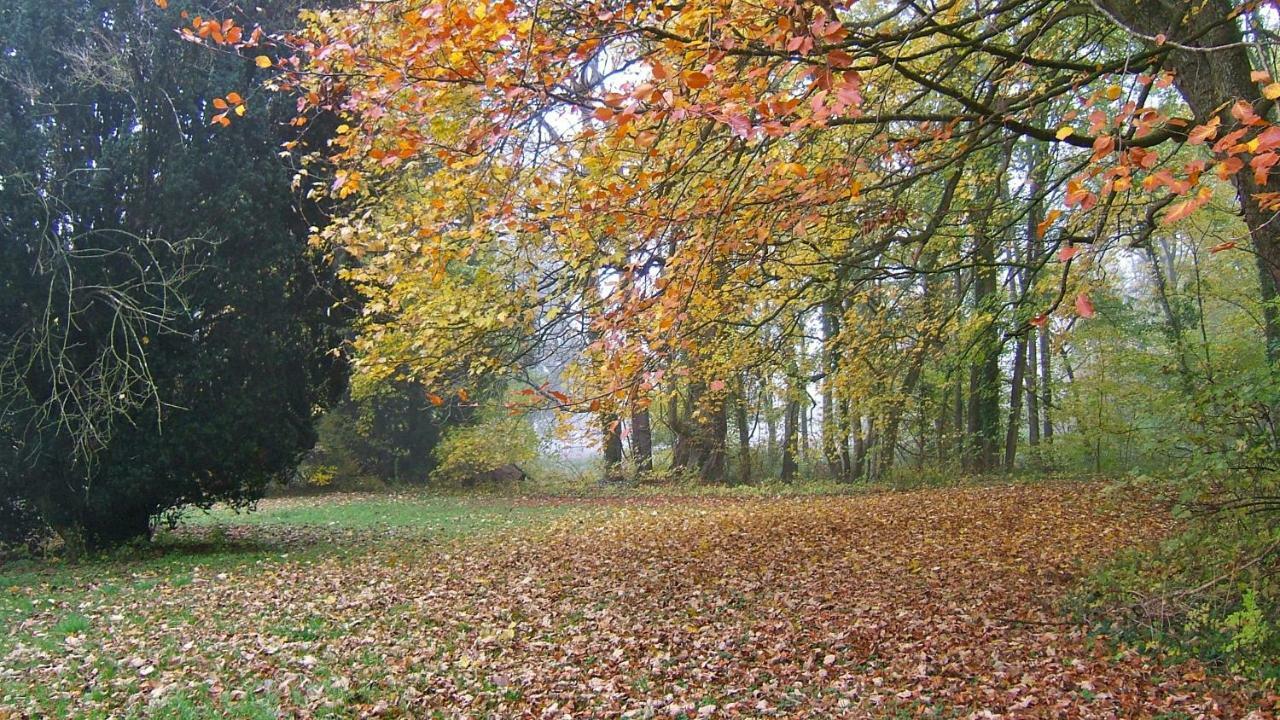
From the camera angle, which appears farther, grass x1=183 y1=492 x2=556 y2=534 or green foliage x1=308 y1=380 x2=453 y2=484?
green foliage x1=308 y1=380 x2=453 y2=484

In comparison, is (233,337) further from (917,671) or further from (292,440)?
(917,671)

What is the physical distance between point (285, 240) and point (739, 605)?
784cm

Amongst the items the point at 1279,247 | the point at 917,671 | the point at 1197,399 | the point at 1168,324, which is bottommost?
the point at 917,671

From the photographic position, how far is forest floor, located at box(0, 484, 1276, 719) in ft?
15.3

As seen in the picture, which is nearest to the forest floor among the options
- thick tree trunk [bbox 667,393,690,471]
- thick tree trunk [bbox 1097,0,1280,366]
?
thick tree trunk [bbox 1097,0,1280,366]

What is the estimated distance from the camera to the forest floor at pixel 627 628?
4.65 metres

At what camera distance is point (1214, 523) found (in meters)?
5.28

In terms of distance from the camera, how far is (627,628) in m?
6.19

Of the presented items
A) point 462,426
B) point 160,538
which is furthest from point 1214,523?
point 462,426

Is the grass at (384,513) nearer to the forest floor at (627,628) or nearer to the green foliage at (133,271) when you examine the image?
the green foliage at (133,271)

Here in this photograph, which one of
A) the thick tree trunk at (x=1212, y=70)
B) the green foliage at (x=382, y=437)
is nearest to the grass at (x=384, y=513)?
the green foliage at (x=382, y=437)

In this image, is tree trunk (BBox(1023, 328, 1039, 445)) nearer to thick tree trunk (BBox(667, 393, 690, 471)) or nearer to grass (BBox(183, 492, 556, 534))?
thick tree trunk (BBox(667, 393, 690, 471))

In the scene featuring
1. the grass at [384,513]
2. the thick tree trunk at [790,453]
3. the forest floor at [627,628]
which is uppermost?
the thick tree trunk at [790,453]

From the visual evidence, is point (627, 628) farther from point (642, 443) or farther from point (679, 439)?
point (642, 443)
